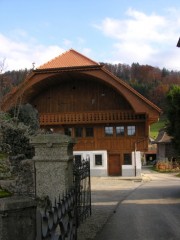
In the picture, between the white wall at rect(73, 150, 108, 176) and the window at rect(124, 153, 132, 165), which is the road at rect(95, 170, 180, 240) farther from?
the white wall at rect(73, 150, 108, 176)

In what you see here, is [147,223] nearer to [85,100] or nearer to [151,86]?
[85,100]

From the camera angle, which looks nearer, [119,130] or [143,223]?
[143,223]

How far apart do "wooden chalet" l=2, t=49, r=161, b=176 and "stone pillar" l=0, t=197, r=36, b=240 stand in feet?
102

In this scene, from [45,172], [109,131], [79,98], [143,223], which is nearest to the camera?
[45,172]

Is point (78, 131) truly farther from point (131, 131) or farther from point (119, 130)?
point (131, 131)

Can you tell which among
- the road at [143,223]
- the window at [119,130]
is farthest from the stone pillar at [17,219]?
the window at [119,130]

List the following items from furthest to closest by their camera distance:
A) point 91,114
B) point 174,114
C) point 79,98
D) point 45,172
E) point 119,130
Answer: point 79,98
point 119,130
point 91,114
point 174,114
point 45,172

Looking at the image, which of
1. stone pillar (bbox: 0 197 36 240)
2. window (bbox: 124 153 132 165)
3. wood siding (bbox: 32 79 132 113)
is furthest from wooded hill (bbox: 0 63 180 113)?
stone pillar (bbox: 0 197 36 240)

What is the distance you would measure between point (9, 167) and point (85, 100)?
28.8m

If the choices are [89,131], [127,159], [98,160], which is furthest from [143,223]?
[98,160]

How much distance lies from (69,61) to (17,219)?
106 feet

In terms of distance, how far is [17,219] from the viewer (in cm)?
362

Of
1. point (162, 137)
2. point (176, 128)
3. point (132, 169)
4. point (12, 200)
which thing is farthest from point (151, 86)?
point (12, 200)

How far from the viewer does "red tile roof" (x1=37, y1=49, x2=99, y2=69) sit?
114 feet
